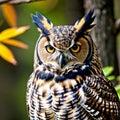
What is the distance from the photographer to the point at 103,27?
351 cm

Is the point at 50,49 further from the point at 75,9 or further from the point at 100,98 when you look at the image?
the point at 75,9

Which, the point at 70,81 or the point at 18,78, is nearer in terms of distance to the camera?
the point at 70,81

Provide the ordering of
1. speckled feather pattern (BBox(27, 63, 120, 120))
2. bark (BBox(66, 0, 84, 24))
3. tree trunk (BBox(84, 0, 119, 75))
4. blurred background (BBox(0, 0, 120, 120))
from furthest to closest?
blurred background (BBox(0, 0, 120, 120)) < bark (BBox(66, 0, 84, 24)) < tree trunk (BBox(84, 0, 119, 75)) < speckled feather pattern (BBox(27, 63, 120, 120))

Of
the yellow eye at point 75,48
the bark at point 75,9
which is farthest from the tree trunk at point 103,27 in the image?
the yellow eye at point 75,48

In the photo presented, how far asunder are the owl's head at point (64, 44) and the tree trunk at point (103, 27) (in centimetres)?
78

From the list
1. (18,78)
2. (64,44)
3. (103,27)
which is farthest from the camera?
(18,78)

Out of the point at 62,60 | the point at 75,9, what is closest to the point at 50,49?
the point at 62,60

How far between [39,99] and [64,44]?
13.5 inches

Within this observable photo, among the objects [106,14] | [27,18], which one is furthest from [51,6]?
[106,14]

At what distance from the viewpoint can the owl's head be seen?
2.57 metres

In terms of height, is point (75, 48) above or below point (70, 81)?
above

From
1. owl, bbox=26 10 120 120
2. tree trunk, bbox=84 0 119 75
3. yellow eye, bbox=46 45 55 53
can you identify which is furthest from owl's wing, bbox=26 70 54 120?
tree trunk, bbox=84 0 119 75

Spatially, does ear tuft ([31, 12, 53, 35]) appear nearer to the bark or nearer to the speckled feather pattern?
the speckled feather pattern

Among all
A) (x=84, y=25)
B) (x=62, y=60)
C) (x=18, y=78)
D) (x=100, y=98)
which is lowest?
(x=18, y=78)
